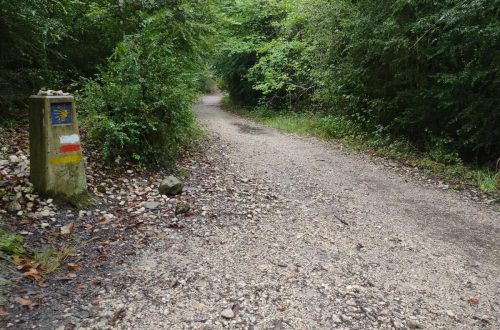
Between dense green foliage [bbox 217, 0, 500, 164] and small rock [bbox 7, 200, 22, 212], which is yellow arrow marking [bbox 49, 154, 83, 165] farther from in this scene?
dense green foliage [bbox 217, 0, 500, 164]

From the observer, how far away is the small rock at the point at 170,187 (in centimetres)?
528

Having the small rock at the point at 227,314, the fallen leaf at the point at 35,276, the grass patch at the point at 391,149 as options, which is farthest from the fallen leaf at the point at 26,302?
the grass patch at the point at 391,149

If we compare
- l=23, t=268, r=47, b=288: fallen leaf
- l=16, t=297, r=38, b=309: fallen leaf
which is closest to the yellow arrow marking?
l=23, t=268, r=47, b=288: fallen leaf

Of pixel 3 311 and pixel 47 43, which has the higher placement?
pixel 47 43

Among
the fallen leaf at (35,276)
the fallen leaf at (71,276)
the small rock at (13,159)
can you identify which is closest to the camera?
the fallen leaf at (35,276)

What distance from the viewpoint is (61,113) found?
432 cm

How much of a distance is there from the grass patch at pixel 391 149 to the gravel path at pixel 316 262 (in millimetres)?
923

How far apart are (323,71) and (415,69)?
13.7 feet

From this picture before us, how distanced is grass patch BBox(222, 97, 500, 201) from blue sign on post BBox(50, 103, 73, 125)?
6417 millimetres

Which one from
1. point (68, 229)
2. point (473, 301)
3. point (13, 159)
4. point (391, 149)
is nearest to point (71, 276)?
point (68, 229)

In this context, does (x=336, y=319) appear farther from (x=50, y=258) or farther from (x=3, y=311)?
(x=50, y=258)

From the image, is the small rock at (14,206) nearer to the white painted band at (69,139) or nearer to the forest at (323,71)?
the white painted band at (69,139)

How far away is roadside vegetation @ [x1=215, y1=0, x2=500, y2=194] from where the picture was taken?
22.6 feet

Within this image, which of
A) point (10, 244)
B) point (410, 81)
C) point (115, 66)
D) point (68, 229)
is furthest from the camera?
point (410, 81)
